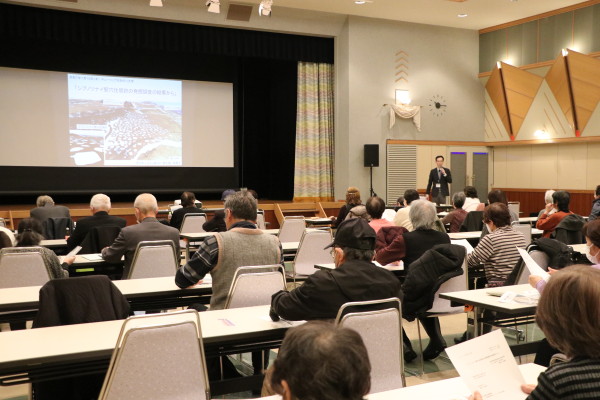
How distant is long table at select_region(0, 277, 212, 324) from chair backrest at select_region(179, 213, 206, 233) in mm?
3618

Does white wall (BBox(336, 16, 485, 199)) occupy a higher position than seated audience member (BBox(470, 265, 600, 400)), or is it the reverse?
white wall (BBox(336, 16, 485, 199))

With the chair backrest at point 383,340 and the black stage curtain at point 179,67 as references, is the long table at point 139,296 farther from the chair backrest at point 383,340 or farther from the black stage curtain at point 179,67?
the black stage curtain at point 179,67

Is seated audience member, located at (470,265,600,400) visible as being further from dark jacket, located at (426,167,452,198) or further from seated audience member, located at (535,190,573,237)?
dark jacket, located at (426,167,452,198)

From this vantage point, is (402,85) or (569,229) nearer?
(569,229)

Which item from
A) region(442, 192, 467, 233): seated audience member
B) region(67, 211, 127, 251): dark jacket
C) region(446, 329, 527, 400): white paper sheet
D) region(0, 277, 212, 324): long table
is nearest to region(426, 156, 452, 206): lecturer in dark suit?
region(442, 192, 467, 233): seated audience member

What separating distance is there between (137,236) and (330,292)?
253cm

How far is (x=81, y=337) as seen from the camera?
Result: 8.14ft

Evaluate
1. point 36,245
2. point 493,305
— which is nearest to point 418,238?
point 493,305

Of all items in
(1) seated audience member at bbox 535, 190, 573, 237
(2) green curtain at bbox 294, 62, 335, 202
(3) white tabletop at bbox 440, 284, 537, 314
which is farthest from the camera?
(2) green curtain at bbox 294, 62, 335, 202

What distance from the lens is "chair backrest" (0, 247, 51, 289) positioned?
4117 mm

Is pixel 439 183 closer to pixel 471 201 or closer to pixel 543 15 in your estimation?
pixel 471 201

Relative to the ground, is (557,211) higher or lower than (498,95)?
lower

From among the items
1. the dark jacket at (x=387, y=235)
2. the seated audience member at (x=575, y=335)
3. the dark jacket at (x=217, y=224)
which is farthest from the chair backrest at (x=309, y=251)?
the seated audience member at (x=575, y=335)

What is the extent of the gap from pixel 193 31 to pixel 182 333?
10667 millimetres
